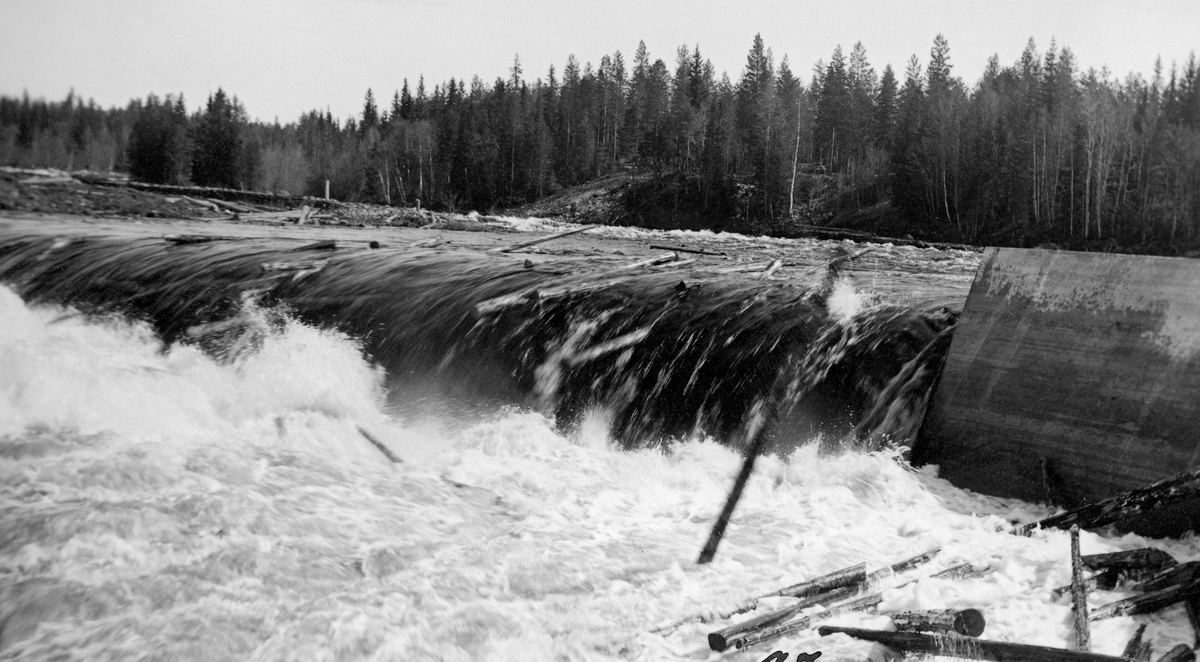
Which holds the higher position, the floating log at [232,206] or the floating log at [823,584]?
the floating log at [232,206]

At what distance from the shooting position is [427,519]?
17.2ft

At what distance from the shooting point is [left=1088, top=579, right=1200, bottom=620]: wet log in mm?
3990

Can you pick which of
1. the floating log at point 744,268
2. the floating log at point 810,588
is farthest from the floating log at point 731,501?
the floating log at point 744,268

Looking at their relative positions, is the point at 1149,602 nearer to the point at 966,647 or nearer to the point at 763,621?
the point at 966,647

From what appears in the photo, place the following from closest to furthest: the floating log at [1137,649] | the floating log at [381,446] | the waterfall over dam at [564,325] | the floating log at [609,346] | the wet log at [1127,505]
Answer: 1. the floating log at [1137,649]
2. the wet log at [1127,505]
3. the floating log at [381,446]
4. the waterfall over dam at [564,325]
5. the floating log at [609,346]

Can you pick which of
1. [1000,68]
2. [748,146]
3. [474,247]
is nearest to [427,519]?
[474,247]

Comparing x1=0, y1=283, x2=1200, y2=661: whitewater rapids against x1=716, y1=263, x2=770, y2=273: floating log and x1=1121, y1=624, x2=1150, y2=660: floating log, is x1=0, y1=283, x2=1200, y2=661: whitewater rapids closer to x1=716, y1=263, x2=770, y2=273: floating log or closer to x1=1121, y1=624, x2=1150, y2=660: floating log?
x1=1121, y1=624, x2=1150, y2=660: floating log

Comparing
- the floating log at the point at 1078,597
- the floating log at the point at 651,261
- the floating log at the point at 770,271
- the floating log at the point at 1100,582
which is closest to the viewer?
the floating log at the point at 1078,597

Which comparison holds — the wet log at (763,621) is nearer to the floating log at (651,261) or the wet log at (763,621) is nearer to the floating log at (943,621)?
the floating log at (943,621)

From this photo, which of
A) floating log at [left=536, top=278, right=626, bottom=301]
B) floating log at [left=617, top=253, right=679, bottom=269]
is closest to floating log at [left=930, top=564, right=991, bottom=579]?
floating log at [left=536, top=278, right=626, bottom=301]

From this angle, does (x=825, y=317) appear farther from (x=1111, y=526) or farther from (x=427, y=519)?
(x=427, y=519)

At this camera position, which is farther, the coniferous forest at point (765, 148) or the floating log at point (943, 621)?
the coniferous forest at point (765, 148)

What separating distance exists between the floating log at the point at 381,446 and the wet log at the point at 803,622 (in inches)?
142

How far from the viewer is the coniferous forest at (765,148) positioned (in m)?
26.8
